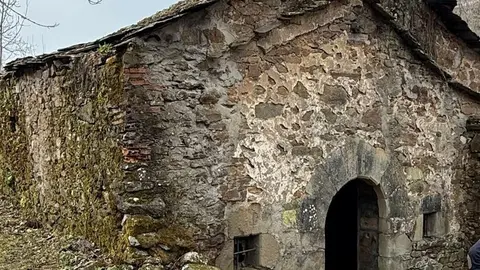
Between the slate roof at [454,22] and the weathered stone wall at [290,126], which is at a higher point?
the slate roof at [454,22]

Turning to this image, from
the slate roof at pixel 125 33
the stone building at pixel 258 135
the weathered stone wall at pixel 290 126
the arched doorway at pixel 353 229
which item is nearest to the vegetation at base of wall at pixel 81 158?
the stone building at pixel 258 135

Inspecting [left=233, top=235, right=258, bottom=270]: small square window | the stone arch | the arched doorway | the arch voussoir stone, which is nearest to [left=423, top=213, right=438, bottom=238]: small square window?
the stone arch

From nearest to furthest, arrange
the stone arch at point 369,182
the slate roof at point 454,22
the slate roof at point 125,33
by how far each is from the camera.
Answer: the slate roof at point 125,33 → the stone arch at point 369,182 → the slate roof at point 454,22

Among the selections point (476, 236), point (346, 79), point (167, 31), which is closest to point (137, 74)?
point (167, 31)

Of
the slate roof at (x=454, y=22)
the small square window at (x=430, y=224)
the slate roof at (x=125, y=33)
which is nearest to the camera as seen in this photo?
the slate roof at (x=125, y=33)

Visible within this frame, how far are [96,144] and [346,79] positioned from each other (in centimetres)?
268

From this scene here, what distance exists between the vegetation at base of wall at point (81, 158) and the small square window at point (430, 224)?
3.97 m

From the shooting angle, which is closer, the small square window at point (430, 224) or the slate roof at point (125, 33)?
the slate roof at point (125, 33)

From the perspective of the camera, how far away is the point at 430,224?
6.77m

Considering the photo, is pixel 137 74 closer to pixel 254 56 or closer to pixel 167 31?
pixel 167 31

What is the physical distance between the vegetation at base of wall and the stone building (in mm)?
24

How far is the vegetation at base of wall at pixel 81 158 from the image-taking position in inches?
184

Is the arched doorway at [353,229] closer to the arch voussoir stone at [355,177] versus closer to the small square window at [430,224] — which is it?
the arch voussoir stone at [355,177]

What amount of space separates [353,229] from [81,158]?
3.87 m
